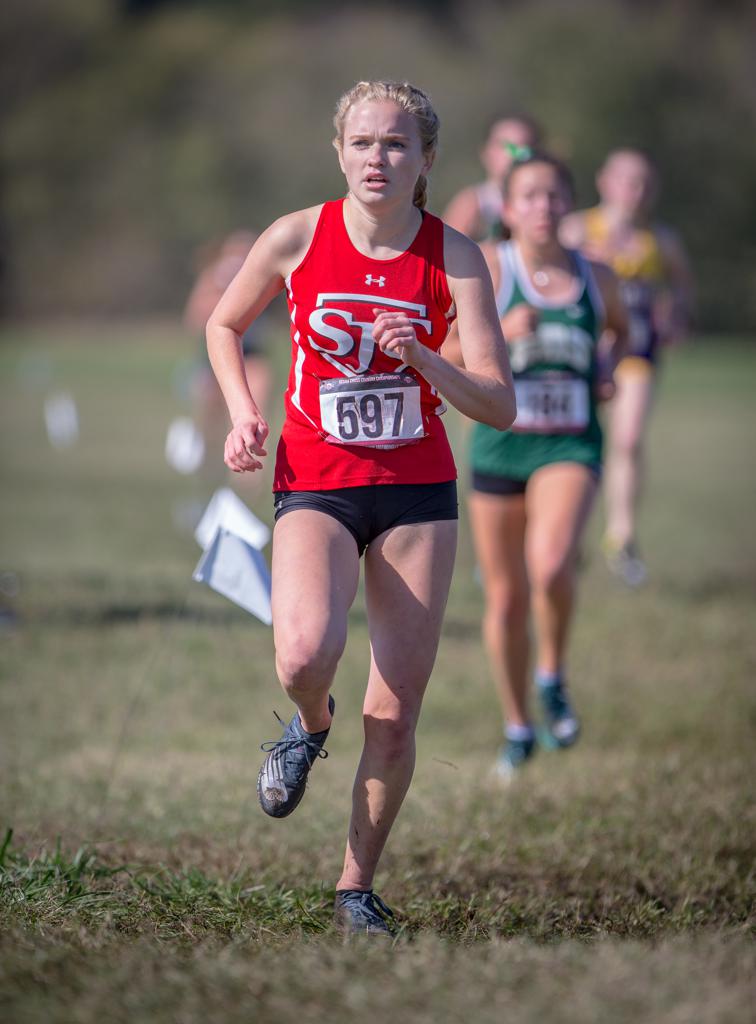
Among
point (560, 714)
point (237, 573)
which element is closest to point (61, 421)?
point (560, 714)

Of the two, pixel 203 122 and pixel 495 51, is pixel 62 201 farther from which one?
pixel 495 51

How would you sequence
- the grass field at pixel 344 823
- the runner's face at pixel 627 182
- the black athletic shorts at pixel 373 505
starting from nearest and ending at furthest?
1. the grass field at pixel 344 823
2. the black athletic shorts at pixel 373 505
3. the runner's face at pixel 627 182

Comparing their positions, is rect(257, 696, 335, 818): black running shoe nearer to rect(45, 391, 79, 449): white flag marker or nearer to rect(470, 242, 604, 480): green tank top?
rect(470, 242, 604, 480): green tank top

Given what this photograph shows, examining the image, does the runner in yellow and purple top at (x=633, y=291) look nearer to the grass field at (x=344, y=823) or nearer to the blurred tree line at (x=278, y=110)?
the grass field at (x=344, y=823)

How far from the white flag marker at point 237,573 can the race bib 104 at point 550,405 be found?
2016mm

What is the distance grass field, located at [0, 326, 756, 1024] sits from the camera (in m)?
3.07

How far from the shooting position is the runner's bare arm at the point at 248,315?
12.9 feet

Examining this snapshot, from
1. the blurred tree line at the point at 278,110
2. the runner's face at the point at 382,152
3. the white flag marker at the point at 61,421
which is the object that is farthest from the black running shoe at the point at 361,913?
the blurred tree line at the point at 278,110

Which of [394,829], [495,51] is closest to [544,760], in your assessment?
[394,829]

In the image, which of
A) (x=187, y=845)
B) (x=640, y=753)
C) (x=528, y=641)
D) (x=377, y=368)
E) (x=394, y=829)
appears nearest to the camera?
(x=377, y=368)

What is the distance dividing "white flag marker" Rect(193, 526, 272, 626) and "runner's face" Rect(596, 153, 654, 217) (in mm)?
6123

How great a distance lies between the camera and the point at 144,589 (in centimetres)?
970

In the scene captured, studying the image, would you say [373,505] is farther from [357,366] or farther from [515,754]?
[515,754]

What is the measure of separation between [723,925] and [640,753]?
273 centimetres
